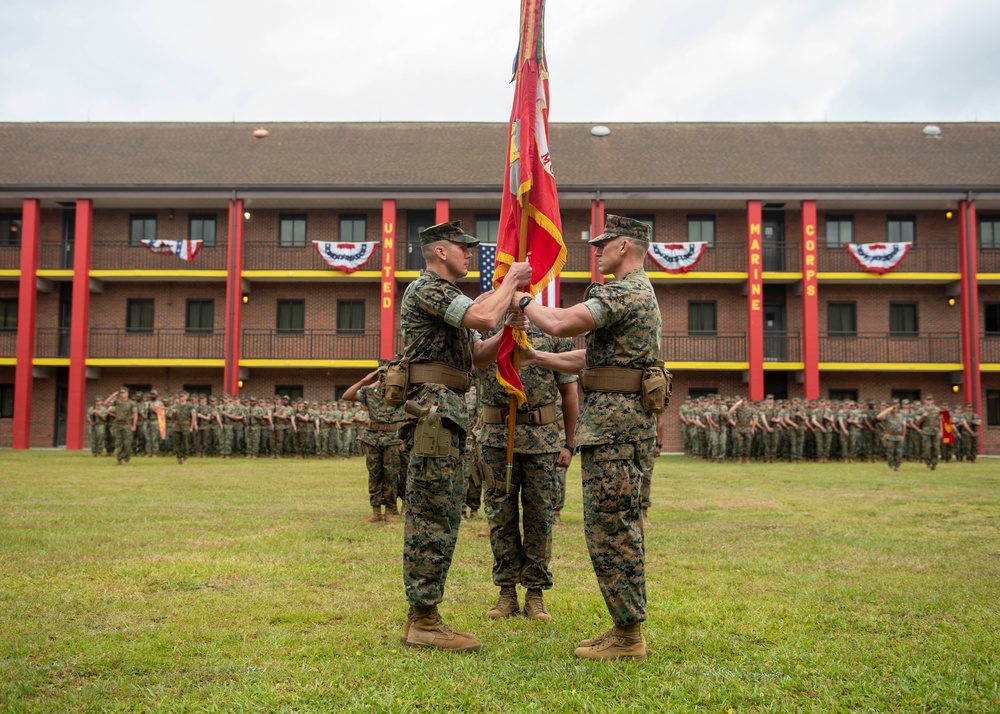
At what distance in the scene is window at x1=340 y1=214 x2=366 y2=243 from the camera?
105 feet

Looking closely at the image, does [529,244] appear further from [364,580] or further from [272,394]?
[272,394]

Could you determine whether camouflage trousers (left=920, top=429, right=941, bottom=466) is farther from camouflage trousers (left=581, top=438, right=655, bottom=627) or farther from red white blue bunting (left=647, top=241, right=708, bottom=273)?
camouflage trousers (left=581, top=438, right=655, bottom=627)

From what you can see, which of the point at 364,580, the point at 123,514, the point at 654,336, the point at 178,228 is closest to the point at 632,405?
the point at 654,336

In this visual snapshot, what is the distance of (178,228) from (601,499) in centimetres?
3057

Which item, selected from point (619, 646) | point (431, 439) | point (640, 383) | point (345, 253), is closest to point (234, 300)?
point (345, 253)

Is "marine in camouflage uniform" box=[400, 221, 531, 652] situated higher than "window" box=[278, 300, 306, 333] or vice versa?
"window" box=[278, 300, 306, 333]

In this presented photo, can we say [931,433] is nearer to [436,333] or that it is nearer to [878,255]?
[878,255]

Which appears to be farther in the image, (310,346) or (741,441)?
(310,346)

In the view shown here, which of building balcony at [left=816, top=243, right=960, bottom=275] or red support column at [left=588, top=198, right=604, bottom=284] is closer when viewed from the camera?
red support column at [left=588, top=198, right=604, bottom=284]

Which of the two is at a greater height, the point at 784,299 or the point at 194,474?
the point at 784,299

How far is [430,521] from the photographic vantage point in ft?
16.4

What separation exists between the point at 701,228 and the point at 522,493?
2749 centimetres

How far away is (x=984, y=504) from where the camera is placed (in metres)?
12.2

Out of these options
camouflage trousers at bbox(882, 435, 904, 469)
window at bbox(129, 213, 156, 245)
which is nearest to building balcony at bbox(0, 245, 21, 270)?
window at bbox(129, 213, 156, 245)
